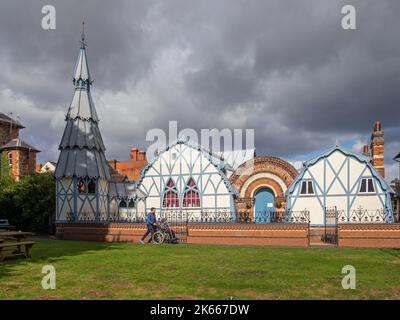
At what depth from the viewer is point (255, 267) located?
10.6m

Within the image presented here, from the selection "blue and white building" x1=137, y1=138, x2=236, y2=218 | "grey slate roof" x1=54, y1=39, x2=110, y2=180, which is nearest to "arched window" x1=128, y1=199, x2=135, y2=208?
"blue and white building" x1=137, y1=138, x2=236, y2=218

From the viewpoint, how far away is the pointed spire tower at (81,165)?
909 inches

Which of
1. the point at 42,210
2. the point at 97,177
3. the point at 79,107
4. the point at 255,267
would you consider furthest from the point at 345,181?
the point at 42,210

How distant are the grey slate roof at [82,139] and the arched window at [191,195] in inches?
199

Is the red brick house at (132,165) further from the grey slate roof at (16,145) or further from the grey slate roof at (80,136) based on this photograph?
the grey slate roof at (80,136)

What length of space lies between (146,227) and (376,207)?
1174 cm

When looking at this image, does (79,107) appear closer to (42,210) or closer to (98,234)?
(42,210)

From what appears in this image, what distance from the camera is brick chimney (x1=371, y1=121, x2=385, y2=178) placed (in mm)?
22375

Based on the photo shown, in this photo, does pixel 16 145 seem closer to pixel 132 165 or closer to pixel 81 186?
pixel 132 165

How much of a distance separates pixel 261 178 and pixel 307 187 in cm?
401

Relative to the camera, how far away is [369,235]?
16344 mm

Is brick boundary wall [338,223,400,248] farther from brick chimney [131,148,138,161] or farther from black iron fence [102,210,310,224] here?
brick chimney [131,148,138,161]

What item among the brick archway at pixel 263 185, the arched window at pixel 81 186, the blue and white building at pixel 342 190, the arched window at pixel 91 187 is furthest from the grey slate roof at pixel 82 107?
the blue and white building at pixel 342 190
